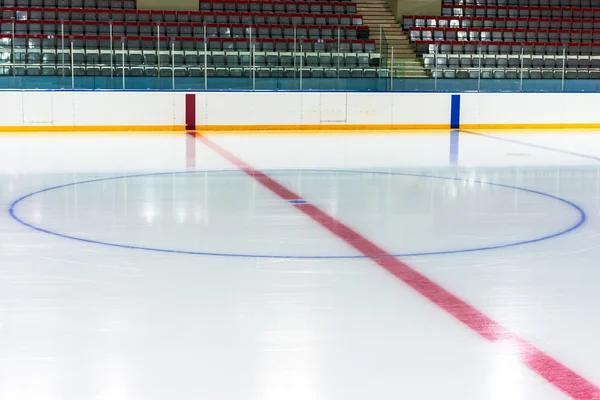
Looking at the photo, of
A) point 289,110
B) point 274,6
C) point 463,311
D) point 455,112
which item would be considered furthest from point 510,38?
point 463,311

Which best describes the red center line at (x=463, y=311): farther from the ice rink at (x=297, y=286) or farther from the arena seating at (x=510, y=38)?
the arena seating at (x=510, y=38)

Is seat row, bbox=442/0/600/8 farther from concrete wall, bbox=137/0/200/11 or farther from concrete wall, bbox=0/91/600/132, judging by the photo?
concrete wall, bbox=137/0/200/11

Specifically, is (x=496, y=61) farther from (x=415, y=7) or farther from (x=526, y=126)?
(x=415, y=7)

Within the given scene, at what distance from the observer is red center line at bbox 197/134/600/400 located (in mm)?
3375

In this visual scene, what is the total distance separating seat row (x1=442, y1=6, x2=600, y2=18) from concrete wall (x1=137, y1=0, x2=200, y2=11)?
6816mm

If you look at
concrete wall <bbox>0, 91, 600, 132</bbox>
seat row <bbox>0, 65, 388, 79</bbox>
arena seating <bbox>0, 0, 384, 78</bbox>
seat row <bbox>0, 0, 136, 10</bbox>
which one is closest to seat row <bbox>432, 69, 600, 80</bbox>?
concrete wall <bbox>0, 91, 600, 132</bbox>

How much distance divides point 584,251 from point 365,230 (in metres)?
1.62

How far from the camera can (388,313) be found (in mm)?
4410

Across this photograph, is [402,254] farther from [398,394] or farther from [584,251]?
[398,394]

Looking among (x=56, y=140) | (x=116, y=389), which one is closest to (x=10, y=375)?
(x=116, y=389)

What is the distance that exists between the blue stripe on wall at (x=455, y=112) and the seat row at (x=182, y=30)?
3014mm

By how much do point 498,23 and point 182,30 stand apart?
8.83 metres

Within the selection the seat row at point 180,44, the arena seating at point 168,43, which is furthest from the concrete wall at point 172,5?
the seat row at point 180,44

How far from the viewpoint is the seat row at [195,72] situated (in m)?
16.5
